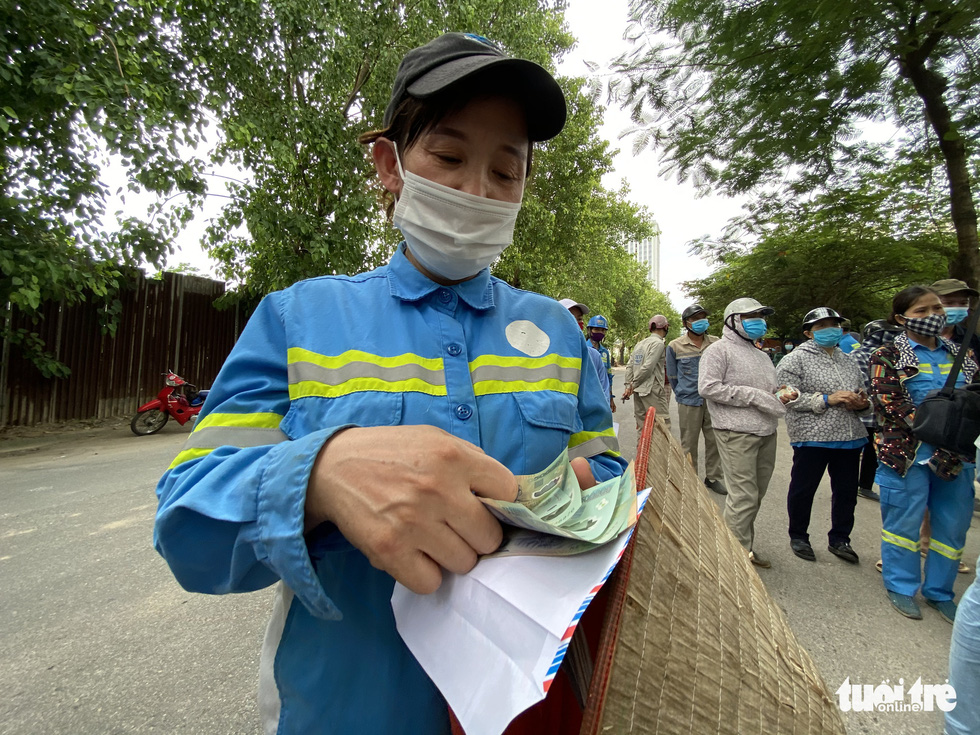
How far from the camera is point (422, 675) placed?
0.90m

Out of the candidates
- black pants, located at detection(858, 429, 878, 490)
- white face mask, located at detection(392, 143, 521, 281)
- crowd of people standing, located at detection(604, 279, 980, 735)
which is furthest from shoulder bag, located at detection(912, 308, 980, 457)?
black pants, located at detection(858, 429, 878, 490)

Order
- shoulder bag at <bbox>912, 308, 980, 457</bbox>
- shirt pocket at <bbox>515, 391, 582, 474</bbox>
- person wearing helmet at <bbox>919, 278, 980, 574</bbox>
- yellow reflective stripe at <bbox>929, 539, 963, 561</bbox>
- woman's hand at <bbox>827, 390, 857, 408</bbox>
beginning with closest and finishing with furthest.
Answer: shirt pocket at <bbox>515, 391, 582, 474</bbox>, shoulder bag at <bbox>912, 308, 980, 457</bbox>, yellow reflective stripe at <bbox>929, 539, 963, 561</bbox>, woman's hand at <bbox>827, 390, 857, 408</bbox>, person wearing helmet at <bbox>919, 278, 980, 574</bbox>

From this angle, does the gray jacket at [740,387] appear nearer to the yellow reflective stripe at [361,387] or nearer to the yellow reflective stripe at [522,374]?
the yellow reflective stripe at [522,374]

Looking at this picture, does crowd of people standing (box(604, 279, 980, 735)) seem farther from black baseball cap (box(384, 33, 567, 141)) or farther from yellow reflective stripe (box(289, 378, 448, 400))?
yellow reflective stripe (box(289, 378, 448, 400))

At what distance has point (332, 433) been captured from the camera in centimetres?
66

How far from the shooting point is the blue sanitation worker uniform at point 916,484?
3266mm

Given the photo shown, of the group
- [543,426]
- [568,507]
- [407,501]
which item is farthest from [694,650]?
[543,426]

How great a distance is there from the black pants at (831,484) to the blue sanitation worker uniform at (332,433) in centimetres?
370

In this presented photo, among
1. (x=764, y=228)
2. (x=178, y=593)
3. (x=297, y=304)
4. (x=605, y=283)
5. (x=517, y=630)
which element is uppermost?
(x=605, y=283)

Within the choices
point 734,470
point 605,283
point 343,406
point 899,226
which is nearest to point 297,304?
point 343,406

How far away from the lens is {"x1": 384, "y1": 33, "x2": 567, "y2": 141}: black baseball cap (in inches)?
37.6

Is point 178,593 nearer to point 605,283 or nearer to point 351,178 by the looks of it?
point 351,178

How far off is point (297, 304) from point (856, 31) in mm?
5201

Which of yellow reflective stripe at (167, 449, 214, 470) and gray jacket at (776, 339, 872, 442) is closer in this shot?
yellow reflective stripe at (167, 449, 214, 470)
